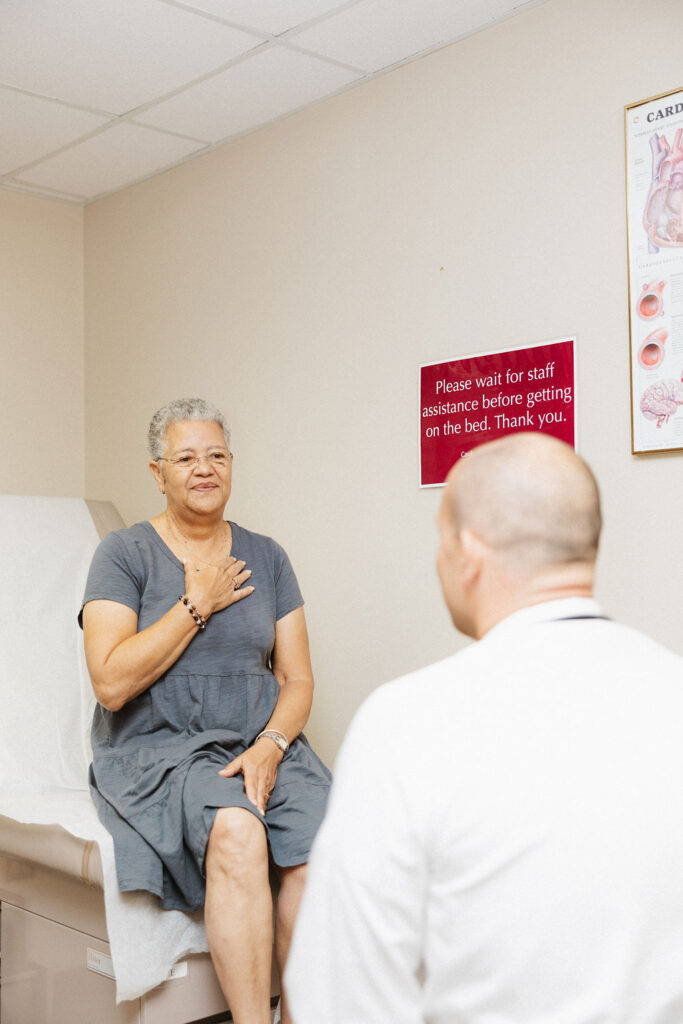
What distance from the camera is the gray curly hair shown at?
2371 mm

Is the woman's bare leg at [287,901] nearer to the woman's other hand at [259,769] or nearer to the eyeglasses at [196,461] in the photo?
the woman's other hand at [259,769]

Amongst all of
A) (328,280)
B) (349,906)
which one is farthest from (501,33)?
(349,906)

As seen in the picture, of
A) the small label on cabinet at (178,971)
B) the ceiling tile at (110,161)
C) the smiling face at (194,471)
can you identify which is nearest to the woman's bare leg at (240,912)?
the small label on cabinet at (178,971)

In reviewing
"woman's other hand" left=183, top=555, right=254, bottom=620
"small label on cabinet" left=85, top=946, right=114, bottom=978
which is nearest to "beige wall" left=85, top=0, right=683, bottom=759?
"woman's other hand" left=183, top=555, right=254, bottom=620

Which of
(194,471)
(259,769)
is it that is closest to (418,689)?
(259,769)

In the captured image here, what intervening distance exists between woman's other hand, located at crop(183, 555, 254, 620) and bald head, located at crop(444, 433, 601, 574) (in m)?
1.24

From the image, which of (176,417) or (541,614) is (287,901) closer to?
(176,417)

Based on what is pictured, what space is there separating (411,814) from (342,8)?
76.1 inches

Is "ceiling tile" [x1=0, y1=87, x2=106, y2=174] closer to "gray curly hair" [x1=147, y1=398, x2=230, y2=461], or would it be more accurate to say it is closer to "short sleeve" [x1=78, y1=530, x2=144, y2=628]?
"gray curly hair" [x1=147, y1=398, x2=230, y2=461]

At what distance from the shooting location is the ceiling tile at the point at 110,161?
10.0 feet

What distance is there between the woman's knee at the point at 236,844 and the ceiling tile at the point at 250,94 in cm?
171

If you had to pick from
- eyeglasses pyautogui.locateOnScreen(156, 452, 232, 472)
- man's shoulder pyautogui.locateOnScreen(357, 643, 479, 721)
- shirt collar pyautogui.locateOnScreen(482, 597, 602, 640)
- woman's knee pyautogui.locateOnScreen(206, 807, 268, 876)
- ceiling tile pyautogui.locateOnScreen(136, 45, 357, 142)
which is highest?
ceiling tile pyautogui.locateOnScreen(136, 45, 357, 142)

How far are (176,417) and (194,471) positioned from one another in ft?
0.45

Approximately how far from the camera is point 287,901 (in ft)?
6.71
